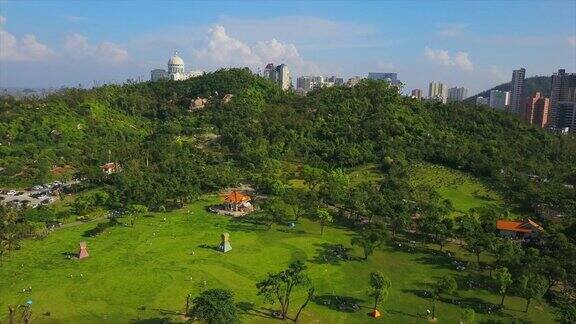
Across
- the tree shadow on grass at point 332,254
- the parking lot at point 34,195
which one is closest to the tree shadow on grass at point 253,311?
the tree shadow on grass at point 332,254

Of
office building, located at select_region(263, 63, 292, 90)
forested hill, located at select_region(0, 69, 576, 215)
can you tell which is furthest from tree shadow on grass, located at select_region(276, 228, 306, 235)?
office building, located at select_region(263, 63, 292, 90)

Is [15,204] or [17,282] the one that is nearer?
[17,282]

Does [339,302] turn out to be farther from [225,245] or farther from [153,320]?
[225,245]

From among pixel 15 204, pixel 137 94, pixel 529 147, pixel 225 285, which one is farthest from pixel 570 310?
pixel 137 94

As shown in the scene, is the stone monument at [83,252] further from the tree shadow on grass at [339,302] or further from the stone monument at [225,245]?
the tree shadow on grass at [339,302]

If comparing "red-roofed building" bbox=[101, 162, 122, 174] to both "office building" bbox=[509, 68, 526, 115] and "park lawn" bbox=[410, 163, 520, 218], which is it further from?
"office building" bbox=[509, 68, 526, 115]

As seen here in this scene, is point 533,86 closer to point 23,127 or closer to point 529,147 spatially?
point 529,147
